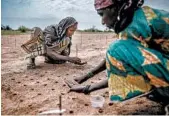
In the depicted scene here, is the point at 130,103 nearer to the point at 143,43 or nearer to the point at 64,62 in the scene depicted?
the point at 143,43

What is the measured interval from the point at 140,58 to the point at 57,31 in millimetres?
2808

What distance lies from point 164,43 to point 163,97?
14.6 inches

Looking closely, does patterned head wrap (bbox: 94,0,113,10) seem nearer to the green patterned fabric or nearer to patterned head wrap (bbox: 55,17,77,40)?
the green patterned fabric

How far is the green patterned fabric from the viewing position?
210 cm

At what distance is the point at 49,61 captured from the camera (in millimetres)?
4840

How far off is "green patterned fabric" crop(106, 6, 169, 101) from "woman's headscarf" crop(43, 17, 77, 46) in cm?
257

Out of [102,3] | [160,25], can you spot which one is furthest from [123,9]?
[160,25]

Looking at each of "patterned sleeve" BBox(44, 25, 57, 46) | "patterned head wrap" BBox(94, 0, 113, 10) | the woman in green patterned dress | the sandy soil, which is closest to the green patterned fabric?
the woman in green patterned dress

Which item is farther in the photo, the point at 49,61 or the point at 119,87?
the point at 49,61

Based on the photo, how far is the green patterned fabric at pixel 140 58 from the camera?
2096 mm

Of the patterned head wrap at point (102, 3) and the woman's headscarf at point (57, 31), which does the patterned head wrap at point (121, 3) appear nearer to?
the patterned head wrap at point (102, 3)

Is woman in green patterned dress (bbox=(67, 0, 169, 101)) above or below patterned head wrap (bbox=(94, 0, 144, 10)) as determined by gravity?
below

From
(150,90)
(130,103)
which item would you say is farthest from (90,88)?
(150,90)

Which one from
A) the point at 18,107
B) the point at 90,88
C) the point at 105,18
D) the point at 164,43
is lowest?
the point at 18,107
